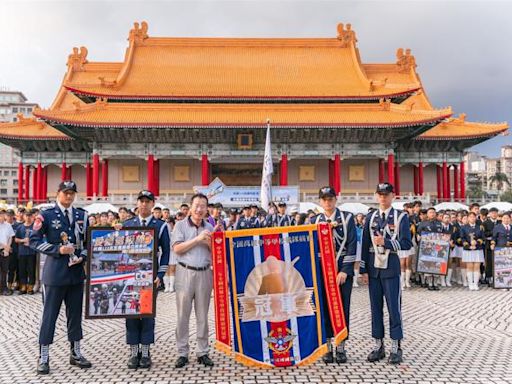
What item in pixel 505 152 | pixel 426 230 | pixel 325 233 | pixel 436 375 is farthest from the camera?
pixel 505 152

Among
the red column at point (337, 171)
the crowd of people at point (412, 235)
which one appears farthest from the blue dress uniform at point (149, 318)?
the red column at point (337, 171)

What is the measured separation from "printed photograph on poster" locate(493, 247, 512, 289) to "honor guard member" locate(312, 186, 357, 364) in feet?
23.6

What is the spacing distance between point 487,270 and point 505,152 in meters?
129

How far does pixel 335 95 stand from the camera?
84.4 ft

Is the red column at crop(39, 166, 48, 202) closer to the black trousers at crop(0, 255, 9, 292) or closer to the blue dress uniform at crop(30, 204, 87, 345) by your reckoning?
the black trousers at crop(0, 255, 9, 292)

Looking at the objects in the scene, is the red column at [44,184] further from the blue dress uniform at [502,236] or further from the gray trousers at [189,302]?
the blue dress uniform at [502,236]

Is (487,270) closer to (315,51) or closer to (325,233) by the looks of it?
(325,233)

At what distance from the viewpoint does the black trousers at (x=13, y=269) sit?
10328 millimetres

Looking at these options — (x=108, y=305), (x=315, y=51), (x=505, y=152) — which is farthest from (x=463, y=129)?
(x=505, y=152)

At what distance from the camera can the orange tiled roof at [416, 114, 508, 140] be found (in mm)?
25188

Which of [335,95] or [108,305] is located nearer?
[108,305]

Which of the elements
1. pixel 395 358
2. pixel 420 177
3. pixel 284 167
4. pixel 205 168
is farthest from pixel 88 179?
pixel 395 358

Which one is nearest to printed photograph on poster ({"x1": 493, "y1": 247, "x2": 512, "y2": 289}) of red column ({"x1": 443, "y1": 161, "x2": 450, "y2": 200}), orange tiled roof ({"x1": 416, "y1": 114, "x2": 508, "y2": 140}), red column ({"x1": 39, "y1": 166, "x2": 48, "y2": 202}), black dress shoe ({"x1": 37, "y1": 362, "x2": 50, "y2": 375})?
black dress shoe ({"x1": 37, "y1": 362, "x2": 50, "y2": 375})

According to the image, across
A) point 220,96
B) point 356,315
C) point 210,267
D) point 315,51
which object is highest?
point 315,51
